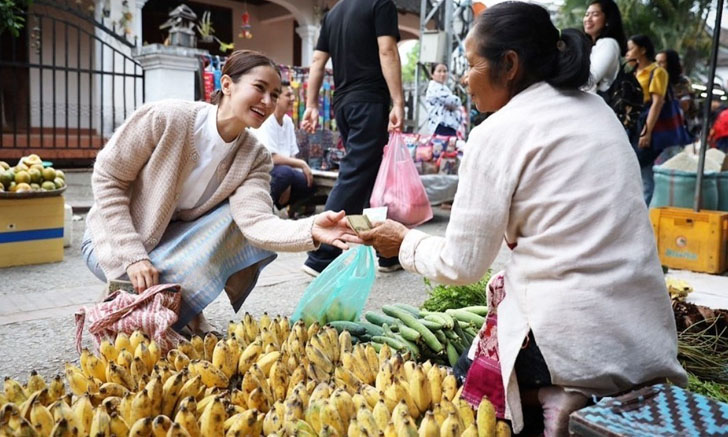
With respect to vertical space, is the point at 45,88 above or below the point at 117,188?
above

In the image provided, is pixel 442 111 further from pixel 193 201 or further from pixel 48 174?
pixel 193 201

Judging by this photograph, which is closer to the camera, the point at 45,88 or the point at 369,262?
the point at 369,262

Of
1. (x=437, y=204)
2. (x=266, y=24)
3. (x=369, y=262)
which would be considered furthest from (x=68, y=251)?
(x=266, y=24)

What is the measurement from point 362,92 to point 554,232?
3.04 metres

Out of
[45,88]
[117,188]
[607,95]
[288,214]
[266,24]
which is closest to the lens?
[117,188]

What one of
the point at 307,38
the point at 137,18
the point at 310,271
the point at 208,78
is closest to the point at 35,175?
the point at 310,271

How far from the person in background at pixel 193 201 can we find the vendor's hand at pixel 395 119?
152 cm

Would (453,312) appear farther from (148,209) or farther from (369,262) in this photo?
(148,209)

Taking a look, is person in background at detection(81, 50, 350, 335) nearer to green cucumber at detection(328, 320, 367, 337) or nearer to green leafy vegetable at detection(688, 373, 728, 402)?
green cucumber at detection(328, 320, 367, 337)

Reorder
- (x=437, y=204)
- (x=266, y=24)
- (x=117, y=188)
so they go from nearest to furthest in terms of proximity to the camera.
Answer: (x=117, y=188) < (x=437, y=204) < (x=266, y=24)

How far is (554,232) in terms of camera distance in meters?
1.87

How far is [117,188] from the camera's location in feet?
10.0

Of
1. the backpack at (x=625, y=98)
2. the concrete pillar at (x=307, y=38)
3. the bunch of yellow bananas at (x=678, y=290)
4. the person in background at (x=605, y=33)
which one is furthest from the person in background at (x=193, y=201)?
the concrete pillar at (x=307, y=38)

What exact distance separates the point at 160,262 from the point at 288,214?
4.55 metres
